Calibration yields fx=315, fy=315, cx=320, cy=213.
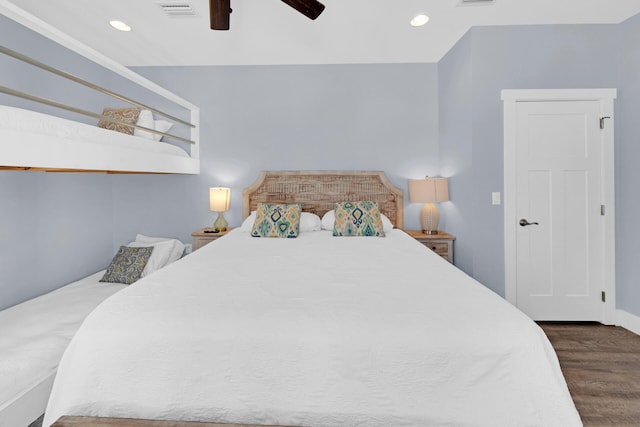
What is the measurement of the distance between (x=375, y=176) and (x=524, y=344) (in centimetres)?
246

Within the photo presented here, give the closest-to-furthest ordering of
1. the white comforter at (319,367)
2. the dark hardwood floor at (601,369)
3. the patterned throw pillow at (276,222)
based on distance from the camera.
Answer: the white comforter at (319,367) → the dark hardwood floor at (601,369) → the patterned throw pillow at (276,222)

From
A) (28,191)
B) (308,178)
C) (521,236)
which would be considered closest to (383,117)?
(308,178)

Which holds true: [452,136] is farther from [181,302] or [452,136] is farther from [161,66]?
[161,66]

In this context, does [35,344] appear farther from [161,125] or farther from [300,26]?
[300,26]

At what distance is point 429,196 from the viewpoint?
120 inches

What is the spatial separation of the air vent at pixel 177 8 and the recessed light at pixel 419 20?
173 cm

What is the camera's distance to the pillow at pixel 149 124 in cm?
306

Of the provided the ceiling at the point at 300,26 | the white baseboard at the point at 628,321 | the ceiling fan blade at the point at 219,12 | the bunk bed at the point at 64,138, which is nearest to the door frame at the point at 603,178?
the white baseboard at the point at 628,321

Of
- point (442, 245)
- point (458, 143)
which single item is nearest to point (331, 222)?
point (442, 245)

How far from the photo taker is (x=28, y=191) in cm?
245

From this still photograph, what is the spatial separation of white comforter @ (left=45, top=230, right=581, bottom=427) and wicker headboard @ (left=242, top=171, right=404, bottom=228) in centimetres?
221

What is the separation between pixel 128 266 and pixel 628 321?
410 cm

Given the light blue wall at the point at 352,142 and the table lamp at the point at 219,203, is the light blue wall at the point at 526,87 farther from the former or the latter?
the table lamp at the point at 219,203

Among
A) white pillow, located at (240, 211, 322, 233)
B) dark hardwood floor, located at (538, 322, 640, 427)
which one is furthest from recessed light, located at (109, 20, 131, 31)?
dark hardwood floor, located at (538, 322, 640, 427)
